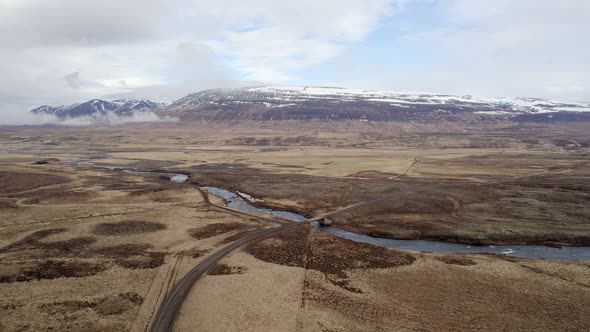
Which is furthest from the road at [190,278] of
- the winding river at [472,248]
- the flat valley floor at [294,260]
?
the winding river at [472,248]

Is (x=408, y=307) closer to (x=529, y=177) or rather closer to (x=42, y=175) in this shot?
(x=529, y=177)

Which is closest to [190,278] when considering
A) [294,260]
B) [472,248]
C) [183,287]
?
[183,287]

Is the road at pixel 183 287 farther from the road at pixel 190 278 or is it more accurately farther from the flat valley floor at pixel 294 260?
the flat valley floor at pixel 294 260

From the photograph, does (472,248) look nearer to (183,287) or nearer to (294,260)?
(294,260)

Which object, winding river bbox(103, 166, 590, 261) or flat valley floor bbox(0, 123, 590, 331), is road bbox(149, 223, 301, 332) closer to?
flat valley floor bbox(0, 123, 590, 331)

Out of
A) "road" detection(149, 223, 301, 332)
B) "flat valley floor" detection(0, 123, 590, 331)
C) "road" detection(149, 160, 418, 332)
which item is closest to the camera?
"road" detection(149, 223, 301, 332)

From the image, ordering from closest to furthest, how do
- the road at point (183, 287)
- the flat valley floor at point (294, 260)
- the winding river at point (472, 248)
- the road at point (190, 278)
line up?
the road at point (183, 287) < the road at point (190, 278) < the flat valley floor at point (294, 260) < the winding river at point (472, 248)

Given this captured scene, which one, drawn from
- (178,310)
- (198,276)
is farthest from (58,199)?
(178,310)

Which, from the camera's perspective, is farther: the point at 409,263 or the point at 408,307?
the point at 409,263

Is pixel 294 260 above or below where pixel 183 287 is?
below

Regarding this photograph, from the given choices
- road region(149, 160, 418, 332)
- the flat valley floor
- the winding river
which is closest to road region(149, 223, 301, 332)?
road region(149, 160, 418, 332)

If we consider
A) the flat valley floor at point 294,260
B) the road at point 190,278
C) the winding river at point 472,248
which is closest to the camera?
the road at point 190,278
